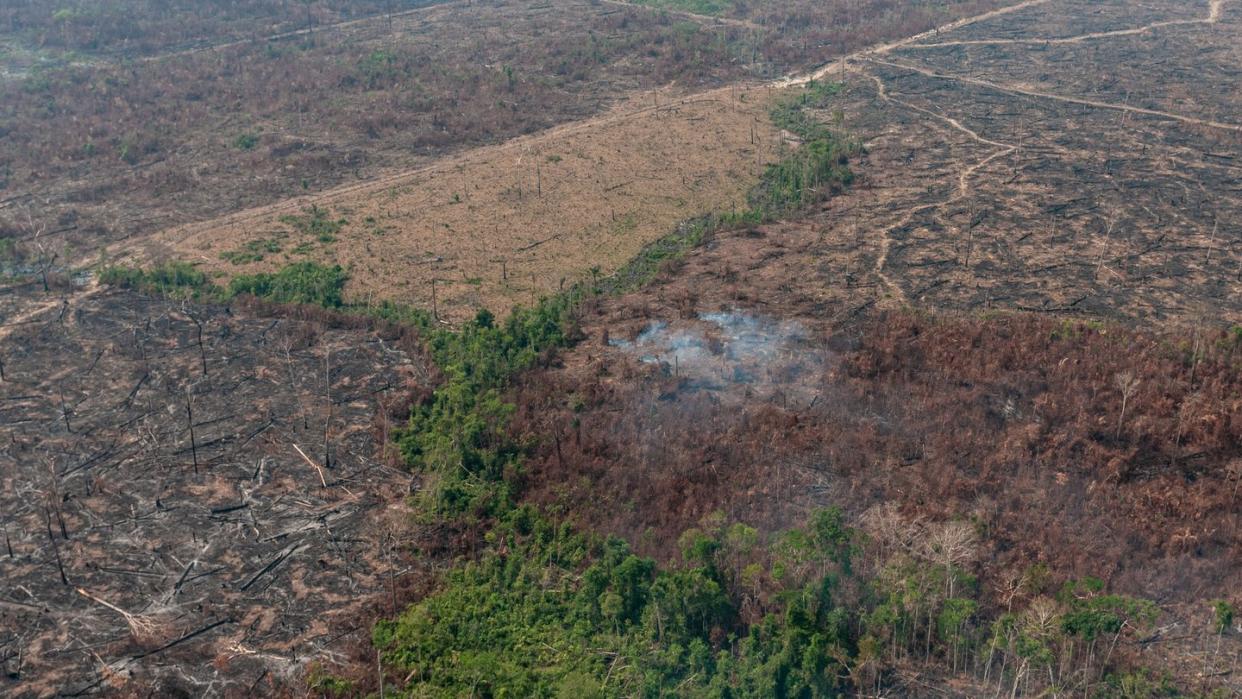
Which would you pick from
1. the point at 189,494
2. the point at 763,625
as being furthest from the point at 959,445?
the point at 189,494

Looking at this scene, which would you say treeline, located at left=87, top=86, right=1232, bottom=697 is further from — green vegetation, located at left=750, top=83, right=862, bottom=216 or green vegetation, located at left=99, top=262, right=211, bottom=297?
green vegetation, located at left=750, top=83, right=862, bottom=216

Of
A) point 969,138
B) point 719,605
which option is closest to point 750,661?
point 719,605

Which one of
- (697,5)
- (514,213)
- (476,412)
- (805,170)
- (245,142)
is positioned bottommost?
(476,412)

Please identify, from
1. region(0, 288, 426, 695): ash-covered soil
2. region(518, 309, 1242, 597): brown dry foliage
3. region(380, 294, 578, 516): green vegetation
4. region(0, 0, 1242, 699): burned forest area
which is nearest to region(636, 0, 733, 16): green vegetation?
region(0, 0, 1242, 699): burned forest area

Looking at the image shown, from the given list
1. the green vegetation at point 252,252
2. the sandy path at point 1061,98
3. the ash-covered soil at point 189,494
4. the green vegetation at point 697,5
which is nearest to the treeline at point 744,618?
the ash-covered soil at point 189,494

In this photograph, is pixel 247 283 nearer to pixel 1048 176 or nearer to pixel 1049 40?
pixel 1048 176

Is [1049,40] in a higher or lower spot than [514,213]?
higher
